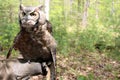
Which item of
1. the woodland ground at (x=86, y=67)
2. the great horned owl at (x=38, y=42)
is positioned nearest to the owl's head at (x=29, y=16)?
the great horned owl at (x=38, y=42)

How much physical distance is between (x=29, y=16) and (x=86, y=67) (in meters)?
5.55

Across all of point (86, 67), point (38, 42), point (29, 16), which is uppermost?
point (29, 16)

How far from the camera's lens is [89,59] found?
1104 cm

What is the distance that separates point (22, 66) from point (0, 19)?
822 cm

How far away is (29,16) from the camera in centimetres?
440

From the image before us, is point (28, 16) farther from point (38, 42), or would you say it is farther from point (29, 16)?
point (38, 42)

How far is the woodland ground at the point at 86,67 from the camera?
27.0 feet

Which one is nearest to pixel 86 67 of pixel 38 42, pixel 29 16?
pixel 38 42

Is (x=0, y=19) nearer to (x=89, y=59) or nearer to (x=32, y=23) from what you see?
(x=89, y=59)

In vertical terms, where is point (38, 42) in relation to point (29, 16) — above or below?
below

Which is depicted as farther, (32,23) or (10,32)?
(10,32)

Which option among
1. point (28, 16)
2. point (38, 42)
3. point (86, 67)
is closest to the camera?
point (28, 16)

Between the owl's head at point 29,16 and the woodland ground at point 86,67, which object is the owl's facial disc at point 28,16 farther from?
→ the woodland ground at point 86,67

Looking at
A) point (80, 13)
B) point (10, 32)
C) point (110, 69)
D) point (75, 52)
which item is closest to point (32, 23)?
point (110, 69)
